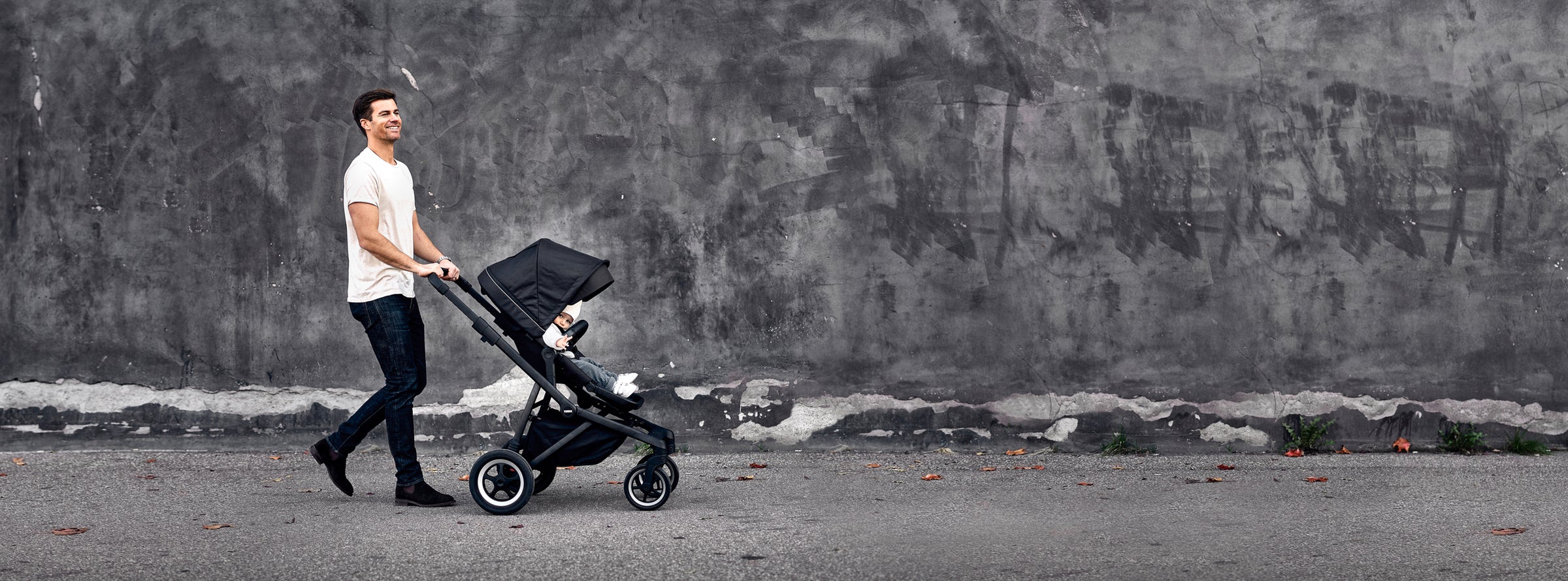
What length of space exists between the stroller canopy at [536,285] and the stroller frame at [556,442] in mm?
64

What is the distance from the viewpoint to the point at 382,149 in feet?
16.1

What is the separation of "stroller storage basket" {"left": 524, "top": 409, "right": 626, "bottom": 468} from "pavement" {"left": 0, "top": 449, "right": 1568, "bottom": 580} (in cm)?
23

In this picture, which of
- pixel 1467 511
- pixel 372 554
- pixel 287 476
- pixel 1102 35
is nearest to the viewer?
pixel 372 554

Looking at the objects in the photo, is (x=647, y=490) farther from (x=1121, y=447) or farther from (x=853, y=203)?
(x=1121, y=447)

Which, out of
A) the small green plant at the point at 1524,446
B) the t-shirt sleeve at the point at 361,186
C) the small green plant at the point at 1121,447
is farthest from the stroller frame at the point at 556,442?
the small green plant at the point at 1524,446

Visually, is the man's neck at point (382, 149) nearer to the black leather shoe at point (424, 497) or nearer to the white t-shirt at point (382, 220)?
the white t-shirt at point (382, 220)

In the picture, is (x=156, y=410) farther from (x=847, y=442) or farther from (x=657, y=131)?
(x=847, y=442)

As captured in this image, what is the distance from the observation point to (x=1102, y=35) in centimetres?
639

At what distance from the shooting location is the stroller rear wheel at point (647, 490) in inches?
189

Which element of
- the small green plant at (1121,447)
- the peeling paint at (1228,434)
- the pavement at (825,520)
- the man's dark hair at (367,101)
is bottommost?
the pavement at (825,520)

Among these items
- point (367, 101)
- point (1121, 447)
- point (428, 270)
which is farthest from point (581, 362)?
point (1121, 447)

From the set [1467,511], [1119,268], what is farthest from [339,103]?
[1467,511]

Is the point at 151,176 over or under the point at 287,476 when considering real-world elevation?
over

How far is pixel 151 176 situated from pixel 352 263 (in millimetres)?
2389
